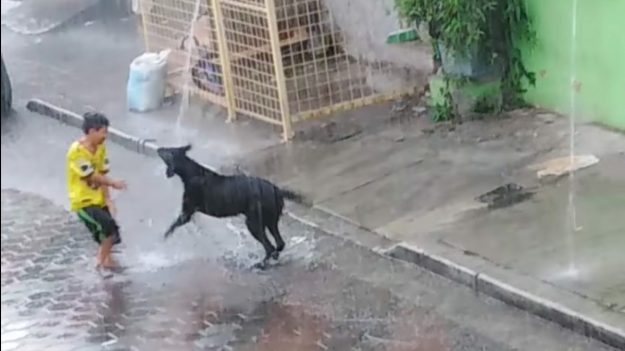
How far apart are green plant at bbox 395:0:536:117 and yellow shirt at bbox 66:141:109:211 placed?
3.54 metres

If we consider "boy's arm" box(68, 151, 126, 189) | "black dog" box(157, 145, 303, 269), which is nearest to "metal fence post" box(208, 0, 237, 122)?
"black dog" box(157, 145, 303, 269)

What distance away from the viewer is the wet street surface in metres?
6.49

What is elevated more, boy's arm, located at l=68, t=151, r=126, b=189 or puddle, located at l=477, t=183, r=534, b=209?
boy's arm, located at l=68, t=151, r=126, b=189

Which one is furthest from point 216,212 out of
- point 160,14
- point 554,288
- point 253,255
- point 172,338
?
point 160,14

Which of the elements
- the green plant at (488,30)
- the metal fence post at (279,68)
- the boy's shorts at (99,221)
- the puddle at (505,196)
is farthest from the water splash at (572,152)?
the boy's shorts at (99,221)

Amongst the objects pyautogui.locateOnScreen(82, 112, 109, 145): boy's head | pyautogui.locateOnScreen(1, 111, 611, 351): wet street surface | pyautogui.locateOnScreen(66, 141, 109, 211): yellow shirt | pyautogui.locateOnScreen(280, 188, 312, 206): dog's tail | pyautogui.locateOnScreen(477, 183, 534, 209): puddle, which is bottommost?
pyautogui.locateOnScreen(1, 111, 611, 351): wet street surface

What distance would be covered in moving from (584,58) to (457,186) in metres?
1.85

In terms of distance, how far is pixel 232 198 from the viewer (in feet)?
25.0

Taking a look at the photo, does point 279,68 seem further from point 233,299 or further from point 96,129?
point 233,299

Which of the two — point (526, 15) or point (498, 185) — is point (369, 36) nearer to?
point (526, 15)

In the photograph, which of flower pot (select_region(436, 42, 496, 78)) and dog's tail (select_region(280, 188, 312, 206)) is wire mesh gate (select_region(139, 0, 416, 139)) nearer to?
flower pot (select_region(436, 42, 496, 78))

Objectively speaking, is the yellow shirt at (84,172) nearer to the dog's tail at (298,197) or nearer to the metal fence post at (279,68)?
the dog's tail at (298,197)

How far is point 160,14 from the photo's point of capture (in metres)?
12.3

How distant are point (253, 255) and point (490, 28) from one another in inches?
130
